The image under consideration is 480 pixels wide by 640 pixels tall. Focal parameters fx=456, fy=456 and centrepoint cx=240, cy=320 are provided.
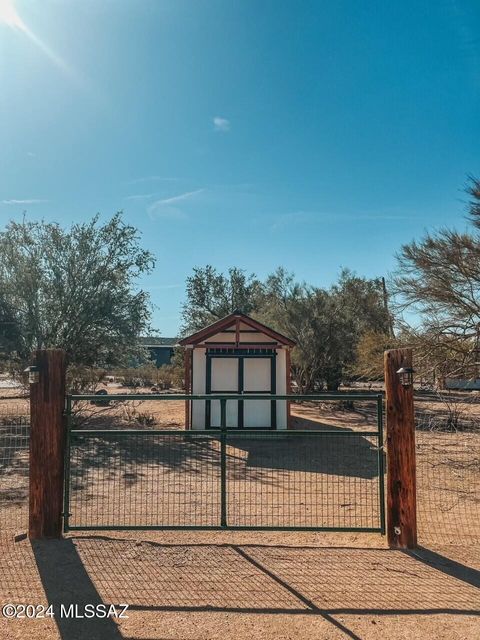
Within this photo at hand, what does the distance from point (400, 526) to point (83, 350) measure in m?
12.5

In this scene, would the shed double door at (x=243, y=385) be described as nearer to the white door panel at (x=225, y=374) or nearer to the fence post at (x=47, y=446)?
the white door panel at (x=225, y=374)

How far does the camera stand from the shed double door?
13.4 meters

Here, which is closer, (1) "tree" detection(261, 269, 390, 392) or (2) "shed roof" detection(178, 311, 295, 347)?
(2) "shed roof" detection(178, 311, 295, 347)

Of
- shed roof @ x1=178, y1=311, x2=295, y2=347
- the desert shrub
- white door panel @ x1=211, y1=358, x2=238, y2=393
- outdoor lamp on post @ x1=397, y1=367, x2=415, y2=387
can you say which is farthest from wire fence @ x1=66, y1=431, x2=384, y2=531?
the desert shrub

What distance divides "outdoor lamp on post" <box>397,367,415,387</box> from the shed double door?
8.87m

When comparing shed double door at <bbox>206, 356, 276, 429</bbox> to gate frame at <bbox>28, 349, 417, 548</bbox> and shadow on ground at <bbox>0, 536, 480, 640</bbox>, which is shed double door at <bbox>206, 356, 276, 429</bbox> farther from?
shadow on ground at <bbox>0, 536, 480, 640</bbox>

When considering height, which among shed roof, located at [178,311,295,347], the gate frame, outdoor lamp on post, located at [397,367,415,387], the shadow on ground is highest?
shed roof, located at [178,311,295,347]

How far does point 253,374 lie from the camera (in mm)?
13578

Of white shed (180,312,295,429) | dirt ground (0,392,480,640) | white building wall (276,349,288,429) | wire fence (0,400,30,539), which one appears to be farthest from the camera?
white building wall (276,349,288,429)

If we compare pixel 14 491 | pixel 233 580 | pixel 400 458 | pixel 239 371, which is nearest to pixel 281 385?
pixel 239 371

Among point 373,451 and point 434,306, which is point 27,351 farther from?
point 434,306

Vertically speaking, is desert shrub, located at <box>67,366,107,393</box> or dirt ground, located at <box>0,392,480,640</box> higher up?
desert shrub, located at <box>67,366,107,393</box>

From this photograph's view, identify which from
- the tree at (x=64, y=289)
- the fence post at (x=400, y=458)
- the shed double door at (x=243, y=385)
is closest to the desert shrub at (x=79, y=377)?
the tree at (x=64, y=289)

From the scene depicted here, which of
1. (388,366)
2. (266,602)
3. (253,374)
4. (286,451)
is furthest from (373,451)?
(266,602)
